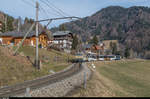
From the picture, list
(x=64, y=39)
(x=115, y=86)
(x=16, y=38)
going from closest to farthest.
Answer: (x=115, y=86) → (x=16, y=38) → (x=64, y=39)

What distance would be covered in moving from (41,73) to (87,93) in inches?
454

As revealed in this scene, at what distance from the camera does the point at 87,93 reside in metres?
14.2

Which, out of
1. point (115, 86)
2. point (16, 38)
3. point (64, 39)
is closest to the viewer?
point (115, 86)

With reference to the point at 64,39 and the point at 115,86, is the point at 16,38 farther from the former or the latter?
the point at 115,86

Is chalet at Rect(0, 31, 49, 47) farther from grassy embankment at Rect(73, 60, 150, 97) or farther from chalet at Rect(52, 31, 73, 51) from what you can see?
grassy embankment at Rect(73, 60, 150, 97)

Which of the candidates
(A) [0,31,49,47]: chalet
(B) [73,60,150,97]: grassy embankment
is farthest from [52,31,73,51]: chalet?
(B) [73,60,150,97]: grassy embankment

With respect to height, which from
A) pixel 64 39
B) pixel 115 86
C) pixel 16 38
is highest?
pixel 64 39

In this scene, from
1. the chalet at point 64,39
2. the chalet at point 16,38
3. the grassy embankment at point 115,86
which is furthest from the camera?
the chalet at point 64,39

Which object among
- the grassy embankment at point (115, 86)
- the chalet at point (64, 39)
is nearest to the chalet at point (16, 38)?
the chalet at point (64, 39)

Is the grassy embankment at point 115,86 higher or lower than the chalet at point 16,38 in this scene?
lower

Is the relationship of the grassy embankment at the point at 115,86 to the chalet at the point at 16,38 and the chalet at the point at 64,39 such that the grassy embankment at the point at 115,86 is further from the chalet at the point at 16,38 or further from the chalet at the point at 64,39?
the chalet at the point at 64,39

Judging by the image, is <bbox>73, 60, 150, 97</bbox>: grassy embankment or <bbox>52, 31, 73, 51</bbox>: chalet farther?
<bbox>52, 31, 73, 51</bbox>: chalet

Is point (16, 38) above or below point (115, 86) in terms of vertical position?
above

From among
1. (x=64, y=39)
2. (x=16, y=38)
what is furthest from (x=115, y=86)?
(x=64, y=39)
